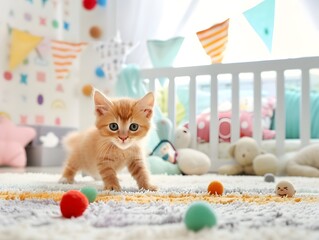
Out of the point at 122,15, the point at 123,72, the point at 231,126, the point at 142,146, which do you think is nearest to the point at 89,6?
the point at 122,15

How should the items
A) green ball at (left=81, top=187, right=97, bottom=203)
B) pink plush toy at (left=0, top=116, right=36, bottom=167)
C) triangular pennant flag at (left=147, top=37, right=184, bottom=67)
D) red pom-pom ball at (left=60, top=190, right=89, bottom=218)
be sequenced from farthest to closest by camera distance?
pink plush toy at (left=0, top=116, right=36, bottom=167) < triangular pennant flag at (left=147, top=37, right=184, bottom=67) < green ball at (left=81, top=187, right=97, bottom=203) < red pom-pom ball at (left=60, top=190, right=89, bottom=218)

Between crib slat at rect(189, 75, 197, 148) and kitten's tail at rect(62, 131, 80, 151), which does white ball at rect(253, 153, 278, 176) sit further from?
kitten's tail at rect(62, 131, 80, 151)

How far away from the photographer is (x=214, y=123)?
7.67 feet

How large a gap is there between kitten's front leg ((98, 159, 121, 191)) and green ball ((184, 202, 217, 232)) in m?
0.59

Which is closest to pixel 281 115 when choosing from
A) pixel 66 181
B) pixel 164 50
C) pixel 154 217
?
pixel 164 50

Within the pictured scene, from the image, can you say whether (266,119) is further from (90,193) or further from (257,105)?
(90,193)

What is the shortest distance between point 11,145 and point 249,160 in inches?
61.5

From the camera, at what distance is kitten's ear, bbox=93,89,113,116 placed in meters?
1.27

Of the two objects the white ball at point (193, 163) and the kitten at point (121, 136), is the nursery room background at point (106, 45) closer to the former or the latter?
the white ball at point (193, 163)

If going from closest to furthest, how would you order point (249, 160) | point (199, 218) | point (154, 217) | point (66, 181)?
point (199, 218)
point (154, 217)
point (66, 181)
point (249, 160)

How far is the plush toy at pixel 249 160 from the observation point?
2053 mm

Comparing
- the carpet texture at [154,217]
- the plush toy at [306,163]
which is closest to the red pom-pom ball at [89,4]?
the plush toy at [306,163]

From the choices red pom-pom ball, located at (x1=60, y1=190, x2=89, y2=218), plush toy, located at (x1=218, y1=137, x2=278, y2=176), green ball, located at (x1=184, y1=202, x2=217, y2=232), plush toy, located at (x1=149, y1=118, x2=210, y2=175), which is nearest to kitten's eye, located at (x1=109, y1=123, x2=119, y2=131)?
red pom-pom ball, located at (x1=60, y1=190, x2=89, y2=218)

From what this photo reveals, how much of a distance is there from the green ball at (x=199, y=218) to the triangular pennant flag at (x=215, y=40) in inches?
70.0
